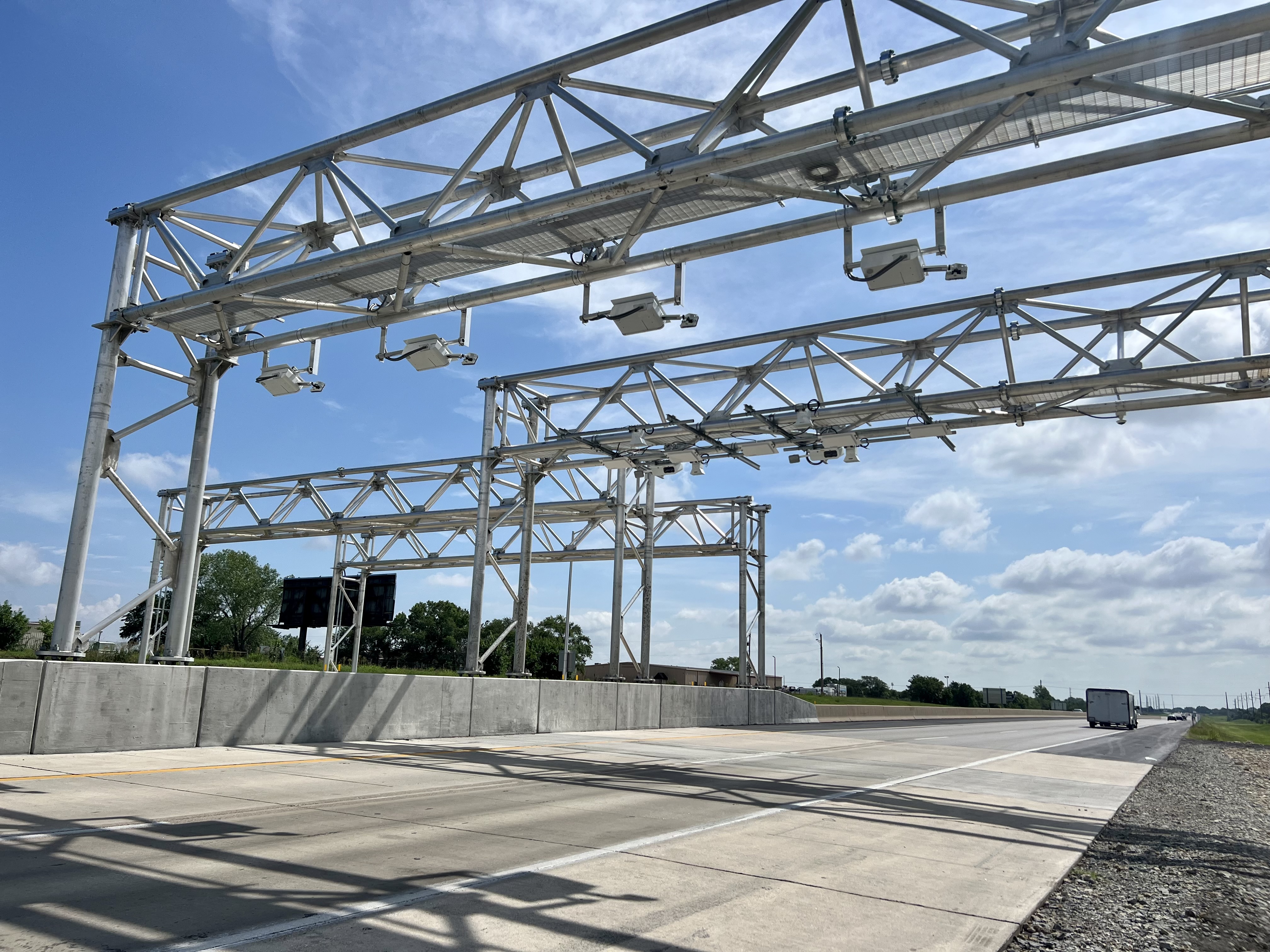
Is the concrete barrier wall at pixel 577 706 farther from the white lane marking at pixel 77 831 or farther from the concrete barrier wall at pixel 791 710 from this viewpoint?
the white lane marking at pixel 77 831

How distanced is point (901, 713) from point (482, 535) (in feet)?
175

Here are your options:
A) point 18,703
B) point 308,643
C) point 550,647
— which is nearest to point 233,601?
point 308,643

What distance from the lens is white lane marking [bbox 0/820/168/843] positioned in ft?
23.4

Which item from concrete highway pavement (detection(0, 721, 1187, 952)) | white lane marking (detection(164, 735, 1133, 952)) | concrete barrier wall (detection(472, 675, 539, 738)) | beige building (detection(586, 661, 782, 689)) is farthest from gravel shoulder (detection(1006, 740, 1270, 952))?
beige building (detection(586, 661, 782, 689))

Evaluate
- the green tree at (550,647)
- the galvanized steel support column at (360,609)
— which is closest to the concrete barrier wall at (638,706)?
the galvanized steel support column at (360,609)

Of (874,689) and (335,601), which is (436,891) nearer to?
(335,601)

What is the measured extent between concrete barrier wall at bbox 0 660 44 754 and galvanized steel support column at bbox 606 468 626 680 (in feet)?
58.0

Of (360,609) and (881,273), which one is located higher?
(881,273)

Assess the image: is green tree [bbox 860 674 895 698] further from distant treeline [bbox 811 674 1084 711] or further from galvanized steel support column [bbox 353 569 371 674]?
galvanized steel support column [bbox 353 569 371 674]

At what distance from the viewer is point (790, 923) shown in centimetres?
571

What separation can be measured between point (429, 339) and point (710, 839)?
10214 mm

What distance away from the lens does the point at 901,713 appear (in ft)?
227

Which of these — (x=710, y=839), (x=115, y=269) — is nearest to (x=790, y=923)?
(x=710, y=839)

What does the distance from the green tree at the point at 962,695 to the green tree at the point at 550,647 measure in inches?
2853
